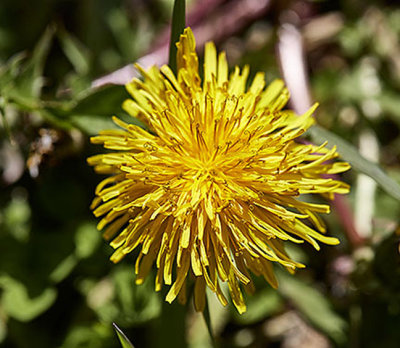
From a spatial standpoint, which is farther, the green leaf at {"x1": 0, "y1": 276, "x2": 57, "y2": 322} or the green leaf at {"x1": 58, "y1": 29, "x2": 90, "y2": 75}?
the green leaf at {"x1": 58, "y1": 29, "x2": 90, "y2": 75}

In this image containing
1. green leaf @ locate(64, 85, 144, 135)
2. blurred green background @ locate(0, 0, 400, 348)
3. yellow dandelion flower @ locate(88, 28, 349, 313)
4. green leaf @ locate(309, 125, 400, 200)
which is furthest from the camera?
blurred green background @ locate(0, 0, 400, 348)

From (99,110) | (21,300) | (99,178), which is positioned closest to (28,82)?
(99,110)

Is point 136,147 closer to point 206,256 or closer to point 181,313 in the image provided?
point 206,256

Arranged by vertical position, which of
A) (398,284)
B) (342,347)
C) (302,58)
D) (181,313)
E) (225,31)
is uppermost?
(225,31)

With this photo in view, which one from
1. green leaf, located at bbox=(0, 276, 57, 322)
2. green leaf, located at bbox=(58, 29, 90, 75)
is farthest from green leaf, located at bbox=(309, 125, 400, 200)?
green leaf, located at bbox=(0, 276, 57, 322)

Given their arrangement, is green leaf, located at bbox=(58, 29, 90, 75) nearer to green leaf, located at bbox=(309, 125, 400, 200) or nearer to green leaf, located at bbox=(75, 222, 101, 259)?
green leaf, located at bbox=(75, 222, 101, 259)

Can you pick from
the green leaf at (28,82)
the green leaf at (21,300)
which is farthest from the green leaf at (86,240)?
the green leaf at (28,82)

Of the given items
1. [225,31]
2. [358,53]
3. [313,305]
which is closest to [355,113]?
[358,53]
